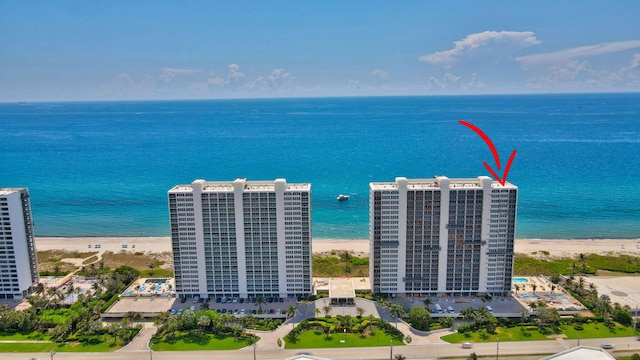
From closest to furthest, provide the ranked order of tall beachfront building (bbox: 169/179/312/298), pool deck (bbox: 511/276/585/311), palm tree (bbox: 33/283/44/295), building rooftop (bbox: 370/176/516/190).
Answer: pool deck (bbox: 511/276/585/311), building rooftop (bbox: 370/176/516/190), tall beachfront building (bbox: 169/179/312/298), palm tree (bbox: 33/283/44/295)

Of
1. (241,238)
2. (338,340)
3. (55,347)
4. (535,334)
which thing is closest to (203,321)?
(241,238)

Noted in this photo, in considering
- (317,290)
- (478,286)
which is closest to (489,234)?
(478,286)

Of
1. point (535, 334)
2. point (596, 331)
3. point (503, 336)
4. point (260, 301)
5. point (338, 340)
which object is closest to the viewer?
point (338, 340)

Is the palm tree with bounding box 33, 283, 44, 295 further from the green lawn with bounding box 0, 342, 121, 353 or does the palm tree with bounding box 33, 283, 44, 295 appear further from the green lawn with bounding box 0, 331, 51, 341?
the green lawn with bounding box 0, 342, 121, 353

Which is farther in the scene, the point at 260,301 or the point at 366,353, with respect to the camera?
the point at 260,301

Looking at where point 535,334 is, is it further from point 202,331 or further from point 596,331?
point 202,331

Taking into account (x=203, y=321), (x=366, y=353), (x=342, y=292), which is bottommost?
(x=366, y=353)

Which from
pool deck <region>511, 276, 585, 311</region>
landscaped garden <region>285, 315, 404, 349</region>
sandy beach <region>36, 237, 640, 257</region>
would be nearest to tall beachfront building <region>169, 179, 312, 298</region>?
landscaped garden <region>285, 315, 404, 349</region>

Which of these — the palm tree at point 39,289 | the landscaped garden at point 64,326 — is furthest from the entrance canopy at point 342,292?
the palm tree at point 39,289
